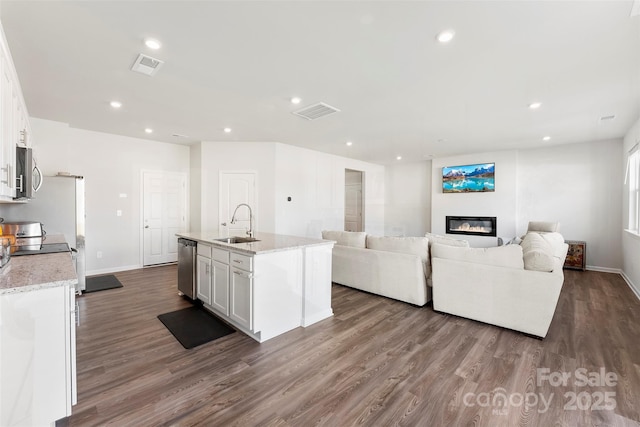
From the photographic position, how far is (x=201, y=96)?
11.4 ft

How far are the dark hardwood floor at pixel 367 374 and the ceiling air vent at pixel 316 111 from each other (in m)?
2.76

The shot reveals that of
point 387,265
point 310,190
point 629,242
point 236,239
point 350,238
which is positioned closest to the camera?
point 236,239

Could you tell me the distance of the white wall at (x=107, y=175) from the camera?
15.0 feet

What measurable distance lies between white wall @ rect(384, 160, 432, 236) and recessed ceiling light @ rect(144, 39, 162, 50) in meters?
7.39

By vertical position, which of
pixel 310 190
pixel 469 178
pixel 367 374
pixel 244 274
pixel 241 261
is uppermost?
pixel 469 178

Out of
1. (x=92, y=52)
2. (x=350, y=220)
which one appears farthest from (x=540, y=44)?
(x=350, y=220)

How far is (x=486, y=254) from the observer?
310 centimetres

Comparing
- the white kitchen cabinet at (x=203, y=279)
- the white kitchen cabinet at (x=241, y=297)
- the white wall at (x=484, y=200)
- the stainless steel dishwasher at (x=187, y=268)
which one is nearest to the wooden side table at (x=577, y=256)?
the white wall at (x=484, y=200)

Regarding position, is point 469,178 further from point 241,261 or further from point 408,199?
point 241,261

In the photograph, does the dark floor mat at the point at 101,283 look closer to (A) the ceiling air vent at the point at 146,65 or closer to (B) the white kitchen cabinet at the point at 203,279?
(B) the white kitchen cabinet at the point at 203,279

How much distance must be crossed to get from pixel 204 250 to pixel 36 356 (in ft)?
6.32

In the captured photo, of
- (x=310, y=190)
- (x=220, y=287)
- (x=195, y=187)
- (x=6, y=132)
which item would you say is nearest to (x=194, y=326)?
(x=220, y=287)

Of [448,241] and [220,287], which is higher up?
[448,241]

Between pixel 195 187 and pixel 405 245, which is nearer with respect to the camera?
pixel 405 245
